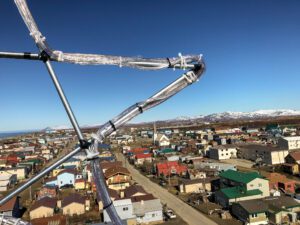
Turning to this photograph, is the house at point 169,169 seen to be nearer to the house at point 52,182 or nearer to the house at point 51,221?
the house at point 52,182

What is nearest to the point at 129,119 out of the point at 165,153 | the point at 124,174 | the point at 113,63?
the point at 113,63

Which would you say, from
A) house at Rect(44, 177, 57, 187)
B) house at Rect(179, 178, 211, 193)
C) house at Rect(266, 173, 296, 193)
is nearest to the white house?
house at Rect(179, 178, 211, 193)

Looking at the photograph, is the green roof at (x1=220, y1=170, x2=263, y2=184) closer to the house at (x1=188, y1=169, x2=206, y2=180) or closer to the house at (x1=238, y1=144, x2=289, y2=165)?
Result: the house at (x1=188, y1=169, x2=206, y2=180)

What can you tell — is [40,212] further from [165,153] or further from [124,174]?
[165,153]

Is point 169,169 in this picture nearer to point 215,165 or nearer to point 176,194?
point 215,165

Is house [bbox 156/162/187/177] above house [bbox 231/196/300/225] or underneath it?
above
